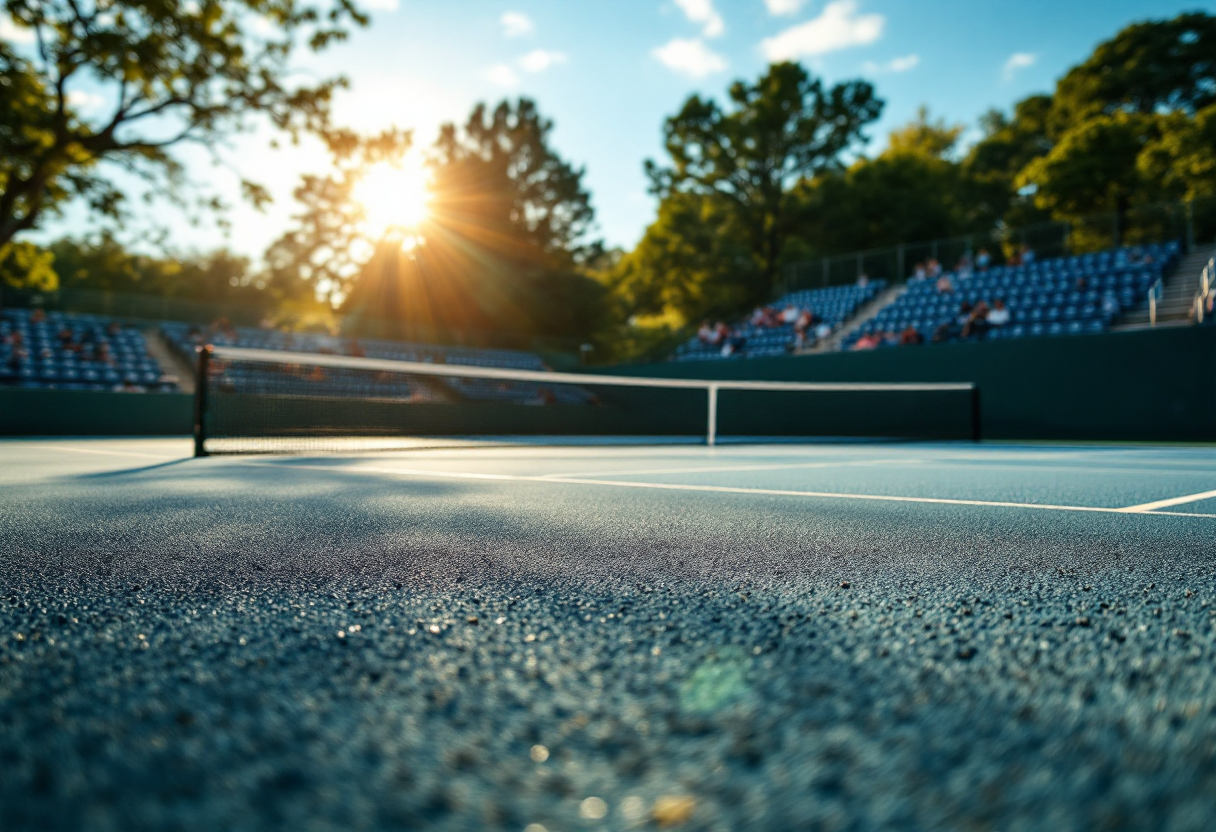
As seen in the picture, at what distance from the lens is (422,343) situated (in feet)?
87.4

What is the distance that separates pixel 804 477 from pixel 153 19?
1779cm

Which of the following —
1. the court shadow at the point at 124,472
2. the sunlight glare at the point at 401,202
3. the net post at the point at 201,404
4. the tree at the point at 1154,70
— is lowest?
the court shadow at the point at 124,472

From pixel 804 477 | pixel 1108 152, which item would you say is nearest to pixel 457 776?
pixel 804 477

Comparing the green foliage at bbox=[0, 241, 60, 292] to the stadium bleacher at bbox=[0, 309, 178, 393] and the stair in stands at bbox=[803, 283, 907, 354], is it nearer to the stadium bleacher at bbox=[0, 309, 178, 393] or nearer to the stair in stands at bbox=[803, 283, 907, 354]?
the stadium bleacher at bbox=[0, 309, 178, 393]

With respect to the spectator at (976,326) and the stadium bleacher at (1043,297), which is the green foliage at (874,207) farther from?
the spectator at (976,326)

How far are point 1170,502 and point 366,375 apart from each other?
60.7 feet

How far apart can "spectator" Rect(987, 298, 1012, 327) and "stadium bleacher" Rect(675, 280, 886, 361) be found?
16.4ft

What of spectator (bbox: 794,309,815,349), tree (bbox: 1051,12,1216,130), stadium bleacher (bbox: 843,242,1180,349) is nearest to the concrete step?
spectator (bbox: 794,309,815,349)

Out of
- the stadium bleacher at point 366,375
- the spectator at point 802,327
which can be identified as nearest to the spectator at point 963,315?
the spectator at point 802,327

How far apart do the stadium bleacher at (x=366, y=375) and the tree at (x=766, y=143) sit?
40.4ft

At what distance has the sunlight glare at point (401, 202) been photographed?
35.4m

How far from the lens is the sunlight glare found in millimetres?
35438

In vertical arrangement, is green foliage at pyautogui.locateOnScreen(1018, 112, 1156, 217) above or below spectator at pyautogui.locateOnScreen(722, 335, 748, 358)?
→ above

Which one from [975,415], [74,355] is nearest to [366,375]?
[74,355]
